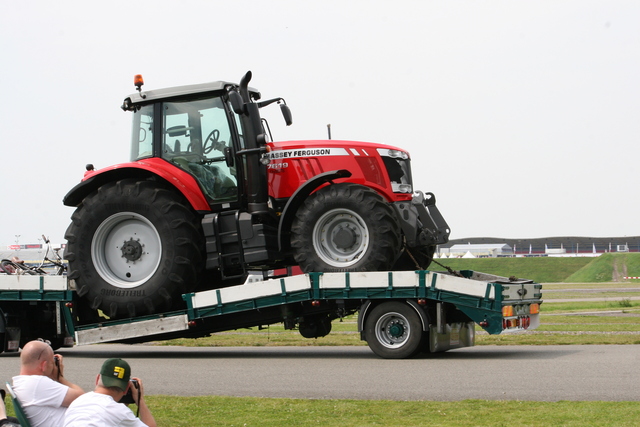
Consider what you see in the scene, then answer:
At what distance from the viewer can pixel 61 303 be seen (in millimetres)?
15445

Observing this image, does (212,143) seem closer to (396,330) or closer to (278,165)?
(278,165)

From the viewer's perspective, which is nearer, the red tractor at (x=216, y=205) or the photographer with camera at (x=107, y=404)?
the photographer with camera at (x=107, y=404)

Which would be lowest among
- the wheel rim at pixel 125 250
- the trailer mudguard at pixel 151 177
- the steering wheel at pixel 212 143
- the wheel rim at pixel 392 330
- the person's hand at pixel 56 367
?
the wheel rim at pixel 392 330

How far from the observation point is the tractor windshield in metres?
14.5

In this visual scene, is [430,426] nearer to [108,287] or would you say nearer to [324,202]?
[324,202]

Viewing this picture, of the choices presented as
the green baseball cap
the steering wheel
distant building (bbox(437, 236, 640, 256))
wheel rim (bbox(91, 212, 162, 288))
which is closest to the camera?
the green baseball cap

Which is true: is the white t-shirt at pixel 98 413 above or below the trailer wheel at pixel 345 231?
below

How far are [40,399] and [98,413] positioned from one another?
0.83 meters

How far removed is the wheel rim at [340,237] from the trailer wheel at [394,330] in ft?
2.94

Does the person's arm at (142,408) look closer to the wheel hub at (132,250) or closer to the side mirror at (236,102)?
the side mirror at (236,102)

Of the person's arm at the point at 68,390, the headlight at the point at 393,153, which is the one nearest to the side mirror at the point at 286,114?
the headlight at the point at 393,153

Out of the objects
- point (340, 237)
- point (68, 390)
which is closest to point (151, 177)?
point (340, 237)

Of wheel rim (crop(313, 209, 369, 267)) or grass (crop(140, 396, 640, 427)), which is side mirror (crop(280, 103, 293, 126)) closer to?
wheel rim (crop(313, 209, 369, 267))

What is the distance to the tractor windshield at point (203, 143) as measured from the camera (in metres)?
14.5
